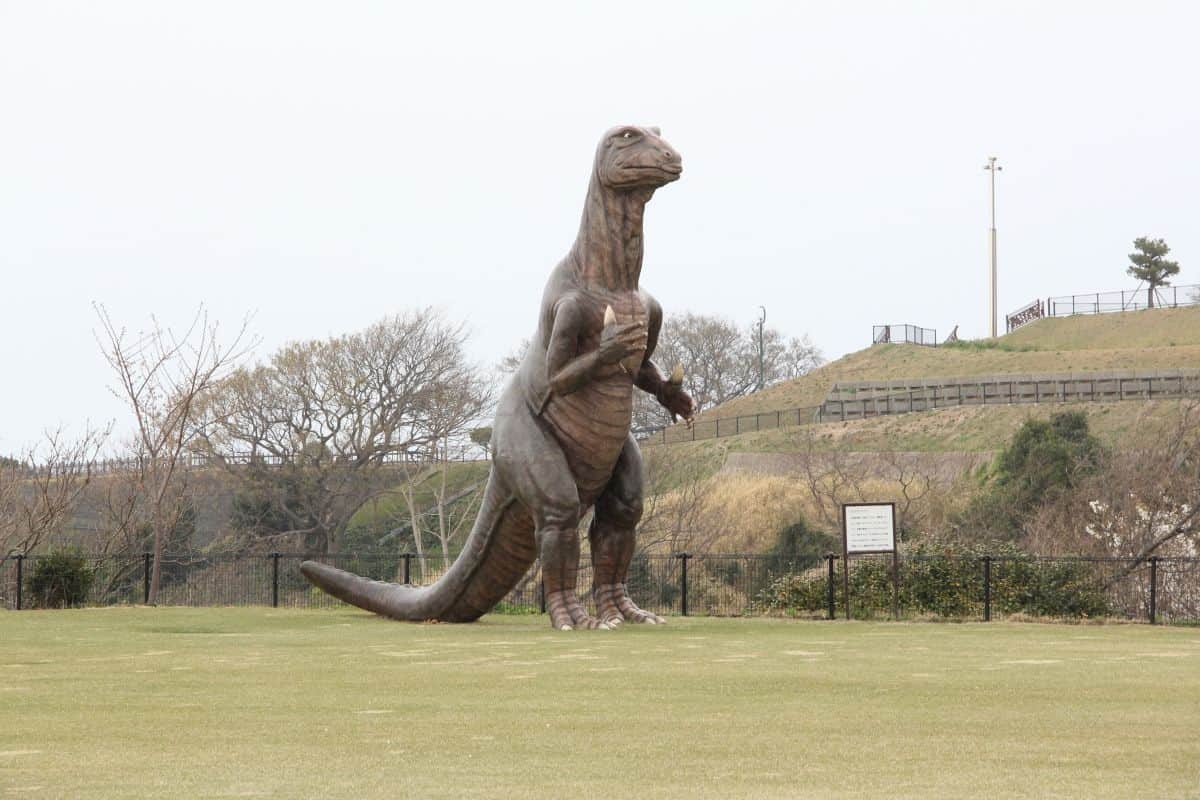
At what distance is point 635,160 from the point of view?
13602mm

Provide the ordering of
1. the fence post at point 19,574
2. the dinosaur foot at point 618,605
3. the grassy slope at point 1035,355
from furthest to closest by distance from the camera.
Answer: the grassy slope at point 1035,355
the fence post at point 19,574
the dinosaur foot at point 618,605

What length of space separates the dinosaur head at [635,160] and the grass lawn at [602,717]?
3.83 m

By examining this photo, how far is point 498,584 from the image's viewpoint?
15.5m

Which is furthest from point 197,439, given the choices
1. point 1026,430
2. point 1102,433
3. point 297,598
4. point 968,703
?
point 968,703

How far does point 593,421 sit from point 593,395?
0.75 feet

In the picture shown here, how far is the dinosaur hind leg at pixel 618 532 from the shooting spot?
14.7 metres

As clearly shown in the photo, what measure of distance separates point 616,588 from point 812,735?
26.5 ft

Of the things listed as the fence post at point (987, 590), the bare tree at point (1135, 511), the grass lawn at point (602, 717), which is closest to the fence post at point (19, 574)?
the grass lawn at point (602, 717)

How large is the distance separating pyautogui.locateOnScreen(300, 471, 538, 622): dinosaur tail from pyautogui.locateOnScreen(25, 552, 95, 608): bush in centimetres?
484

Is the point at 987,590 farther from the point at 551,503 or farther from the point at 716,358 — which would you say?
the point at 716,358

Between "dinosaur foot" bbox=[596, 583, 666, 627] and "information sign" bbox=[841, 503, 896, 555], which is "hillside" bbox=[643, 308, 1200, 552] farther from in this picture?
"dinosaur foot" bbox=[596, 583, 666, 627]

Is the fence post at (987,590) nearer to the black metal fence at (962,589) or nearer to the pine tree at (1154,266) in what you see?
the black metal fence at (962,589)

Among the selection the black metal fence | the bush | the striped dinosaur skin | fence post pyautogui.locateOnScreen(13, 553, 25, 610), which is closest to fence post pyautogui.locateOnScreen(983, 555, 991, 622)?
the black metal fence

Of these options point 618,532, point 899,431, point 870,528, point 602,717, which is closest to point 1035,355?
point 899,431
